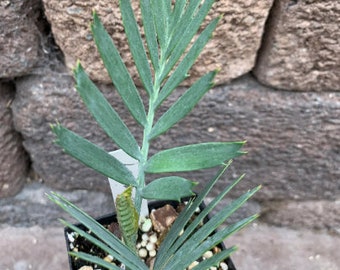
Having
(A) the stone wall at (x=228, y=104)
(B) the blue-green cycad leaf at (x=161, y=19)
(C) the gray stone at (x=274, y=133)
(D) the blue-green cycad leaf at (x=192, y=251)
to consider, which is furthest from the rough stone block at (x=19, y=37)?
(D) the blue-green cycad leaf at (x=192, y=251)

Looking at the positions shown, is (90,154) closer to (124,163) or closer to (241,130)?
(124,163)

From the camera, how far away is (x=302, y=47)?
0.83 m

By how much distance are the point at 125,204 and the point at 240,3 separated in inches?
16.9

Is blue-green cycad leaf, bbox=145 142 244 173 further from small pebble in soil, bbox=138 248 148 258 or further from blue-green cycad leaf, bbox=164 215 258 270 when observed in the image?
small pebble in soil, bbox=138 248 148 258

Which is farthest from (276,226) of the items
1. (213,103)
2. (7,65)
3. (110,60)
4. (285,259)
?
(110,60)

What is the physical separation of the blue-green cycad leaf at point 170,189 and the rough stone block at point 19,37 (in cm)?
46

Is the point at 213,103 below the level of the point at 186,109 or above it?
below

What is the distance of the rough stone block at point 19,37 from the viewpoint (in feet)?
2.60

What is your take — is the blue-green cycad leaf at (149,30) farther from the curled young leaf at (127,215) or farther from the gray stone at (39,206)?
the gray stone at (39,206)

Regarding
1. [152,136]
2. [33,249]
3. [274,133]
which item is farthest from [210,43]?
[33,249]

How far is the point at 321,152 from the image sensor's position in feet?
3.28

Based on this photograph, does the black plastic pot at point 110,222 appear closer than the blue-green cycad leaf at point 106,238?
No

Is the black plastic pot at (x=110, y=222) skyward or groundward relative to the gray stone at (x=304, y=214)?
skyward

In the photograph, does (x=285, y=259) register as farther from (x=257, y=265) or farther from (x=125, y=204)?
(x=125, y=204)
